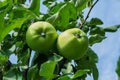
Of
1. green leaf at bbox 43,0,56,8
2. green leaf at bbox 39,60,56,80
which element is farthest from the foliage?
green leaf at bbox 43,0,56,8

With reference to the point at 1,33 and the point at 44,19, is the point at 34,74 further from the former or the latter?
the point at 44,19

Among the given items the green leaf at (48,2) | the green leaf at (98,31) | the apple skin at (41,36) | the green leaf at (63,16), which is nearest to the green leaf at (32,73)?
the apple skin at (41,36)

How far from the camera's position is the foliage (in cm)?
199

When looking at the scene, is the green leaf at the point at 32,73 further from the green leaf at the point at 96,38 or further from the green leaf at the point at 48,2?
the green leaf at the point at 48,2

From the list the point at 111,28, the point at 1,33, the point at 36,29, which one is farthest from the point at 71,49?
the point at 111,28

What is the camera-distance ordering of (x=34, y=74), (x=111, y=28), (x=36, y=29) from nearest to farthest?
(x=34, y=74)
(x=36, y=29)
(x=111, y=28)

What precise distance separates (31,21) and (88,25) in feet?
1.43

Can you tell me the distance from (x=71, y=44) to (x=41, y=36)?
6.6 inches

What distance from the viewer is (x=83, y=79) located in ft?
7.75

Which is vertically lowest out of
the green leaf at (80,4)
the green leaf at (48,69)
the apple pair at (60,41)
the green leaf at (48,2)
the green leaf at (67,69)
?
the green leaf at (67,69)

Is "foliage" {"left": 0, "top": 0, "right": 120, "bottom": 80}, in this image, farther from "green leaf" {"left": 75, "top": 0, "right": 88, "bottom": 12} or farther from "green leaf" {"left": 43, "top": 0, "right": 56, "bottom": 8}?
"green leaf" {"left": 43, "top": 0, "right": 56, "bottom": 8}

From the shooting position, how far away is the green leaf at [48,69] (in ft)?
6.07

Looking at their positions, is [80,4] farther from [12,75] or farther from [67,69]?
[12,75]

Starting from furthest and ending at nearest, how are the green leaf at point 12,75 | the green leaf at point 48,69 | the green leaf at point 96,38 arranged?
the green leaf at point 96,38
the green leaf at point 12,75
the green leaf at point 48,69
